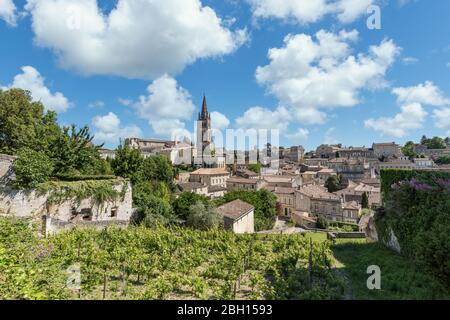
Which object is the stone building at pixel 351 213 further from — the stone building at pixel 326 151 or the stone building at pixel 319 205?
the stone building at pixel 326 151

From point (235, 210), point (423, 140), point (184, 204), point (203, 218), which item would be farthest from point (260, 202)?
point (423, 140)

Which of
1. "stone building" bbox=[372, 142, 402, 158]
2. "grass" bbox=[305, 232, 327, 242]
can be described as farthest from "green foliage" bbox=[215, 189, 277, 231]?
"stone building" bbox=[372, 142, 402, 158]

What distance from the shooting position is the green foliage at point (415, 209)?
7074 millimetres

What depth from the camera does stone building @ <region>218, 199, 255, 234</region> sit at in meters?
22.9

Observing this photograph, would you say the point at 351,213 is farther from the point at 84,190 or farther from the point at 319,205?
the point at 84,190

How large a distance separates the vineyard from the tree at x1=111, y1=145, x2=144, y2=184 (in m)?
12.9

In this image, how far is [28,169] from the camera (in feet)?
45.2

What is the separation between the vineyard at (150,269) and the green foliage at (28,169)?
3142mm

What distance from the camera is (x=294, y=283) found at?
7.48m

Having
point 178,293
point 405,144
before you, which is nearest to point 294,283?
point 178,293

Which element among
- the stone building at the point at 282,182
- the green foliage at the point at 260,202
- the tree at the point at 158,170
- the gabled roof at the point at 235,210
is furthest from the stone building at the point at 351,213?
the tree at the point at 158,170

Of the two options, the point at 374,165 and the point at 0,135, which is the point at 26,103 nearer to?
the point at 0,135

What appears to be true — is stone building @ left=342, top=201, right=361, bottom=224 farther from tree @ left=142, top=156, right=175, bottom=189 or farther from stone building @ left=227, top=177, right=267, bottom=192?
tree @ left=142, top=156, right=175, bottom=189
